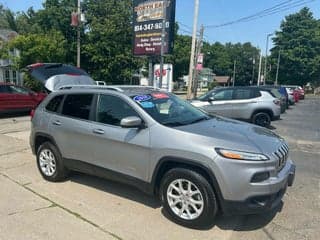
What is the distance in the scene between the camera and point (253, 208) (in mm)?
3984

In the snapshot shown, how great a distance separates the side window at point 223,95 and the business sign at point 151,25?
2.47m

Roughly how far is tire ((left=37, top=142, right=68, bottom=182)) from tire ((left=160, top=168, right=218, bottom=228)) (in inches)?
84.8

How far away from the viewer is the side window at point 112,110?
4954 millimetres

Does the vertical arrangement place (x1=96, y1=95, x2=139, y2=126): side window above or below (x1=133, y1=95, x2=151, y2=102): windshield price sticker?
below

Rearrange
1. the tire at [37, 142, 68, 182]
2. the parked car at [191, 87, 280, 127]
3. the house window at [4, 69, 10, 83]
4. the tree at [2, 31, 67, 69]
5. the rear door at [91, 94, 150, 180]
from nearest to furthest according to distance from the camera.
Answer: the rear door at [91, 94, 150, 180]
the tire at [37, 142, 68, 182]
the parked car at [191, 87, 280, 127]
the tree at [2, 31, 67, 69]
the house window at [4, 69, 10, 83]

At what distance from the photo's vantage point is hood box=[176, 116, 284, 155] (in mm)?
4117

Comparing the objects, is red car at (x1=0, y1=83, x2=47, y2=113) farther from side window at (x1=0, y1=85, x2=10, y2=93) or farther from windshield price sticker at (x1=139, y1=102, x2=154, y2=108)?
windshield price sticker at (x1=139, y1=102, x2=154, y2=108)

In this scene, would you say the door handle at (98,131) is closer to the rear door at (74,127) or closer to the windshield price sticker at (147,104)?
the rear door at (74,127)

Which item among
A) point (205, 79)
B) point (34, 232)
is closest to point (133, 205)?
point (34, 232)

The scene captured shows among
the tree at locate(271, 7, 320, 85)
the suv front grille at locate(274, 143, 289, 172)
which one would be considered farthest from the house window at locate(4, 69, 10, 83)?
the tree at locate(271, 7, 320, 85)

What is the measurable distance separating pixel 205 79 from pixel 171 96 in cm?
9155

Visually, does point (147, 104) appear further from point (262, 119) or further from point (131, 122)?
point (262, 119)

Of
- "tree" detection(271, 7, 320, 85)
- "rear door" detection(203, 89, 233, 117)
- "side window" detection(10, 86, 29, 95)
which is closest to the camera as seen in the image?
"rear door" detection(203, 89, 233, 117)

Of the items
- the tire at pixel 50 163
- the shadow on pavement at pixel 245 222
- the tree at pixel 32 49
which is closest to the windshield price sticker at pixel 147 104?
the shadow on pavement at pixel 245 222
